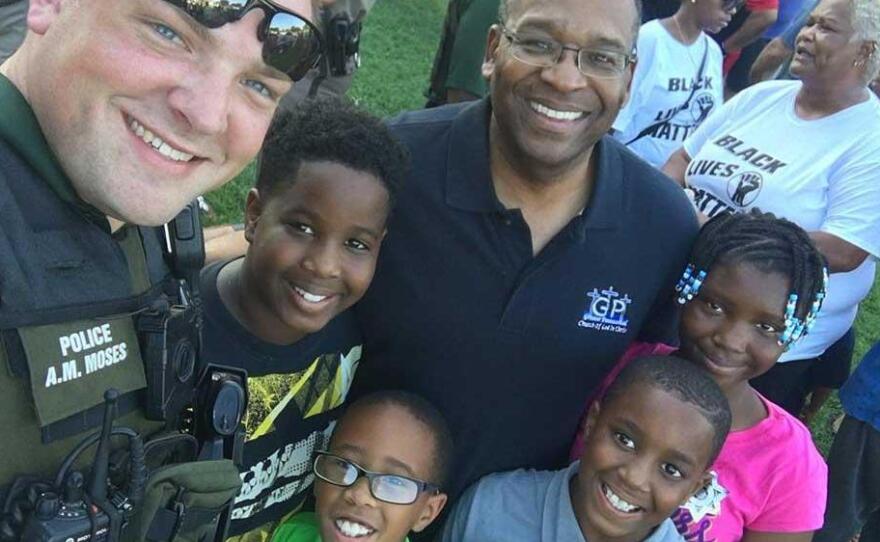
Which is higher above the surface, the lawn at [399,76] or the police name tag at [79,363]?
the police name tag at [79,363]

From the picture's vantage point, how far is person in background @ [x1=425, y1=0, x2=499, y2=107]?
4.17m

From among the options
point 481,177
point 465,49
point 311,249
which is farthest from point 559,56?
point 465,49

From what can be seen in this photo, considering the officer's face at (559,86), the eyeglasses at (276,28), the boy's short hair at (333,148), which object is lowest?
the boy's short hair at (333,148)

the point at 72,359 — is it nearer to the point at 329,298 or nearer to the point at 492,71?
the point at 329,298

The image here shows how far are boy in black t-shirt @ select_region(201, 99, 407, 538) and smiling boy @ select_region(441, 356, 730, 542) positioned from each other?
0.53 m

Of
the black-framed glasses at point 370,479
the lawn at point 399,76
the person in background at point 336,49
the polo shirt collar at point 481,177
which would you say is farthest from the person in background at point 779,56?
the black-framed glasses at point 370,479

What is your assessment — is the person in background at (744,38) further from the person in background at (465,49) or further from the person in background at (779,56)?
the person in background at (465,49)

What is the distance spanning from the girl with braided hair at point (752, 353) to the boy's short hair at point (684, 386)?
107 millimetres

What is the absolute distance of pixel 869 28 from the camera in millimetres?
3260

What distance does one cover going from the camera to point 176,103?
139 centimetres

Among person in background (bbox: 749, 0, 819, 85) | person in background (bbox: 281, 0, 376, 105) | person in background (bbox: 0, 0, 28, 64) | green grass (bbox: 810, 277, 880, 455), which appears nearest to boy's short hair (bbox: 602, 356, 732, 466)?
person in background (bbox: 281, 0, 376, 105)

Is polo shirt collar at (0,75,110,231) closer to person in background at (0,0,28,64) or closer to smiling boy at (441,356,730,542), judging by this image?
smiling boy at (441,356,730,542)

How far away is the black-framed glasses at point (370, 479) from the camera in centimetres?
212

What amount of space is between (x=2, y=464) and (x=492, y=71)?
1532 mm
